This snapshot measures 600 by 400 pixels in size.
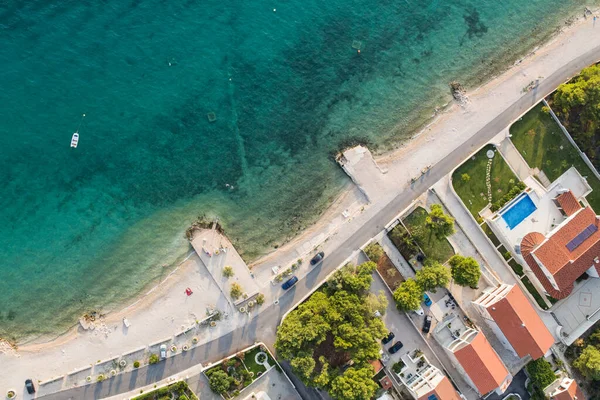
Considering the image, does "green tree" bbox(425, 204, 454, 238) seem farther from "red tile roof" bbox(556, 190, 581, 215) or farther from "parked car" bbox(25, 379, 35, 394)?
"parked car" bbox(25, 379, 35, 394)

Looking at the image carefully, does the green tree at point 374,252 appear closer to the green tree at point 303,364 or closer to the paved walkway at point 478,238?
the paved walkway at point 478,238

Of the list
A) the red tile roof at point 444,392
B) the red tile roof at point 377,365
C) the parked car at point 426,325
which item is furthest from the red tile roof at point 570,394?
the red tile roof at point 377,365

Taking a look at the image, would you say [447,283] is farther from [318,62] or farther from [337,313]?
[318,62]

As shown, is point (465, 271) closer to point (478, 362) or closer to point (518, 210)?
point (478, 362)

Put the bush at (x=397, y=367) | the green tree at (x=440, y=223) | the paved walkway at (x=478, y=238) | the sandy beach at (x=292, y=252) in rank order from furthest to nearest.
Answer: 1. the paved walkway at (x=478, y=238)
2. the bush at (x=397, y=367)
3. the green tree at (x=440, y=223)
4. the sandy beach at (x=292, y=252)

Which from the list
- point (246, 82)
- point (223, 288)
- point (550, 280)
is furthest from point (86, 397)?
point (550, 280)

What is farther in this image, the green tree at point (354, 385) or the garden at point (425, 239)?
the garden at point (425, 239)

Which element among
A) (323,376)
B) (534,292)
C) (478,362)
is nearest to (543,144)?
(534,292)
